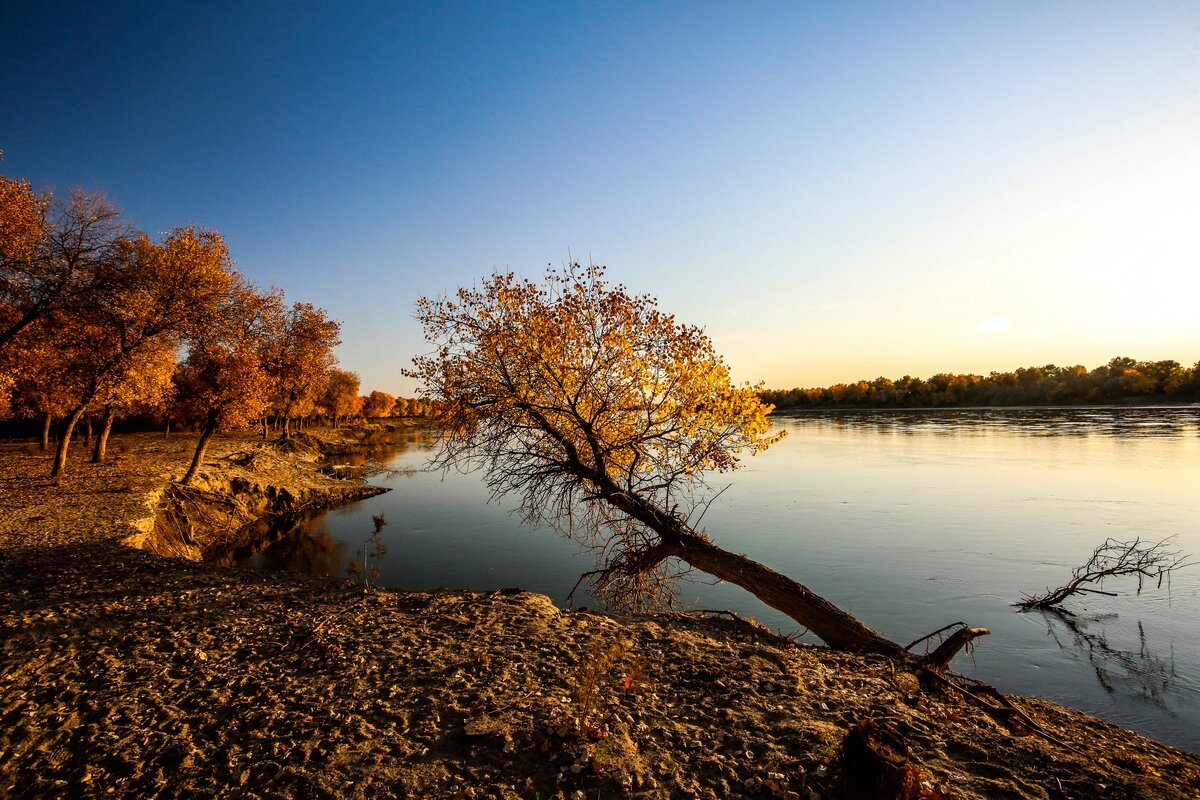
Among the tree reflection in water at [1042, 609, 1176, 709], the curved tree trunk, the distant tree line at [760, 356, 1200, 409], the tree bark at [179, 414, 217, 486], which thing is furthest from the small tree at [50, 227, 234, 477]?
the distant tree line at [760, 356, 1200, 409]

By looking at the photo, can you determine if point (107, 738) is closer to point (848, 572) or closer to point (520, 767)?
point (520, 767)

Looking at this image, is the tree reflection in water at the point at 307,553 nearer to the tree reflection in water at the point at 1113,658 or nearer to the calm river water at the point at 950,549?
the calm river water at the point at 950,549

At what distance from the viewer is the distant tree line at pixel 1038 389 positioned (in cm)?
8944

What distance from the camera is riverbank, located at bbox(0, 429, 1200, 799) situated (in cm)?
462

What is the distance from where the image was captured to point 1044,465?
116ft

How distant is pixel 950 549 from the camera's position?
18969 millimetres

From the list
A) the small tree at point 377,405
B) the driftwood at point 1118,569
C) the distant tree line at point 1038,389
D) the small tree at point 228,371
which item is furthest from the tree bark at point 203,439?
the small tree at point 377,405

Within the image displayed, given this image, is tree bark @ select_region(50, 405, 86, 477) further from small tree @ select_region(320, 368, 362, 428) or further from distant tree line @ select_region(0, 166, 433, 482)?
small tree @ select_region(320, 368, 362, 428)

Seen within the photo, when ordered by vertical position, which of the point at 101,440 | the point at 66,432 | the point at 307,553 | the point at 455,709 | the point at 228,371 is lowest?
the point at 307,553

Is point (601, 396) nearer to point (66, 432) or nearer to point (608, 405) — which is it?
point (608, 405)

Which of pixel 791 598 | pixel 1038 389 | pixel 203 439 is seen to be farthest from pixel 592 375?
pixel 1038 389

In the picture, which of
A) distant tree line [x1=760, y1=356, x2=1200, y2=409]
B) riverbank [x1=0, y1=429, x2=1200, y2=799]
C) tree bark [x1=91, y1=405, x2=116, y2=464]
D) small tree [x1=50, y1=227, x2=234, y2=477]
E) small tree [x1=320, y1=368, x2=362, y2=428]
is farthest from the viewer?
distant tree line [x1=760, y1=356, x2=1200, y2=409]

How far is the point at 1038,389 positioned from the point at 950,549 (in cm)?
11477

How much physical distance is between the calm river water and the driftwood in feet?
1.34
